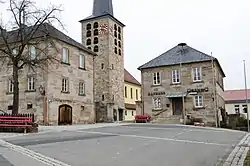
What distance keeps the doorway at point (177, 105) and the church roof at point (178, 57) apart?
450 centimetres

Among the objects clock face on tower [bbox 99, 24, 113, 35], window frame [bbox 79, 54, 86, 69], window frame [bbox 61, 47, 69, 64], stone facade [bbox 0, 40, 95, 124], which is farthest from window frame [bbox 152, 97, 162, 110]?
clock face on tower [bbox 99, 24, 113, 35]

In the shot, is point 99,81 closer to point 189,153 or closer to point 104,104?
point 104,104

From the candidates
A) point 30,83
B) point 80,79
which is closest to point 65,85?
point 80,79

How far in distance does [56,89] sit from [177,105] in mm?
15237

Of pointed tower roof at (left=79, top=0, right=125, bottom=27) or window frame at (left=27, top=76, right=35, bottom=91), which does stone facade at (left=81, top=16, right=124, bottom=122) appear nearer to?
pointed tower roof at (left=79, top=0, right=125, bottom=27)

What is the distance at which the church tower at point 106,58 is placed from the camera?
161 ft

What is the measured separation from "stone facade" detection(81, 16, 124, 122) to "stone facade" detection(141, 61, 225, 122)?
7481mm

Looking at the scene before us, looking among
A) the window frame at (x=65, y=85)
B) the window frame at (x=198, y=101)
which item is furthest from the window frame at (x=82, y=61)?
the window frame at (x=198, y=101)

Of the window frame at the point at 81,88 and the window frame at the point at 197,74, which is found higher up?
the window frame at the point at 197,74

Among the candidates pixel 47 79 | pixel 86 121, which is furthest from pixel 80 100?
pixel 47 79

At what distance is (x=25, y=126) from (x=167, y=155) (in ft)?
46.0

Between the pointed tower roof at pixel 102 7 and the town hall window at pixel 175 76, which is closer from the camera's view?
the town hall window at pixel 175 76

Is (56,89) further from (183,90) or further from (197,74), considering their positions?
(197,74)

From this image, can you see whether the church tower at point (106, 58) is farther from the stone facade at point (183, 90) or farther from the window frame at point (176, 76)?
the window frame at point (176, 76)
